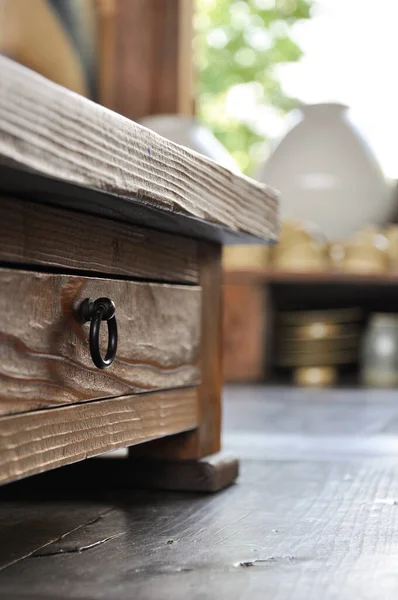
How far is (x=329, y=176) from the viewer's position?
3.56m

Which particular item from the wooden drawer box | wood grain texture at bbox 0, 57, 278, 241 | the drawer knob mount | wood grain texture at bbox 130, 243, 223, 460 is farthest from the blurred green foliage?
the drawer knob mount

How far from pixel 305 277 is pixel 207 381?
6.46ft

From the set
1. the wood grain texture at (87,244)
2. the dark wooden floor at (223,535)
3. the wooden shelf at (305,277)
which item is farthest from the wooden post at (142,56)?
the wood grain texture at (87,244)

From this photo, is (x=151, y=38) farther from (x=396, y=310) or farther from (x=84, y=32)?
(x=396, y=310)

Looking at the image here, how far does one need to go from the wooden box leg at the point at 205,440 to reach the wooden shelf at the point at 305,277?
190cm

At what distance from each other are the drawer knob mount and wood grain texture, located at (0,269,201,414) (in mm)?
11

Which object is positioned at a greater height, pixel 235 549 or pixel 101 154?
pixel 101 154

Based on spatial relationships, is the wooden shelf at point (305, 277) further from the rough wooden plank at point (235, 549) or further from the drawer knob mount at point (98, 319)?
the drawer knob mount at point (98, 319)

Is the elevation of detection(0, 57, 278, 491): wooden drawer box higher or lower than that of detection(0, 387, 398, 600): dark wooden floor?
higher

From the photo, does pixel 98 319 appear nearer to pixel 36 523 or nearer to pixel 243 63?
Result: pixel 36 523

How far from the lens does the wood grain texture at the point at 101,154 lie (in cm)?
57

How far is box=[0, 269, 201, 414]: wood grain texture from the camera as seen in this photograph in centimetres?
69

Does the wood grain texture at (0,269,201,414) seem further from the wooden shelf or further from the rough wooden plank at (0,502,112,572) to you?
the wooden shelf

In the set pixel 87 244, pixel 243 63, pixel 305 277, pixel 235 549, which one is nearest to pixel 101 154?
pixel 87 244
